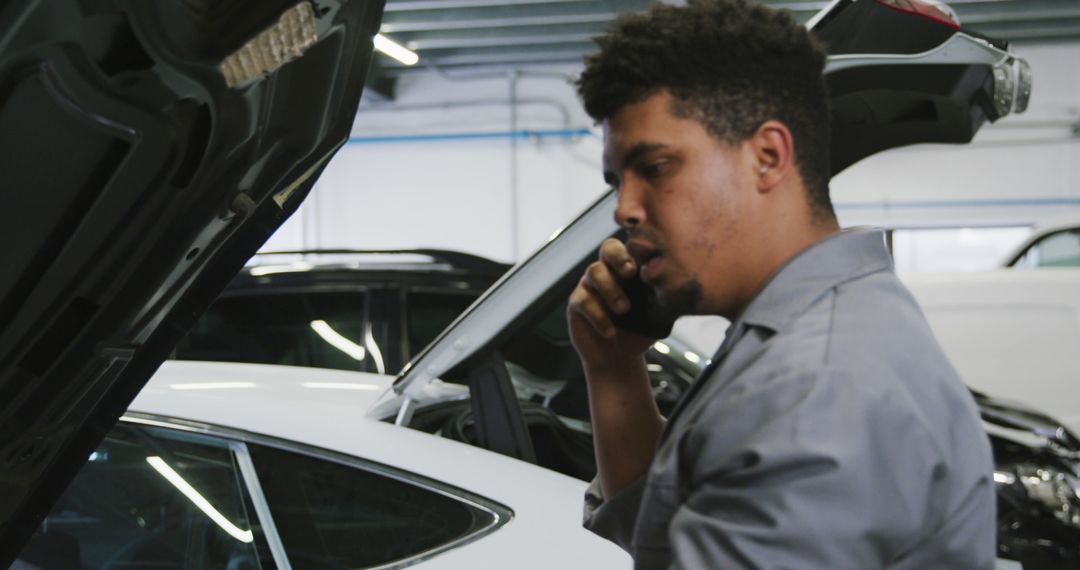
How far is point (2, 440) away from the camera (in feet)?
4.59

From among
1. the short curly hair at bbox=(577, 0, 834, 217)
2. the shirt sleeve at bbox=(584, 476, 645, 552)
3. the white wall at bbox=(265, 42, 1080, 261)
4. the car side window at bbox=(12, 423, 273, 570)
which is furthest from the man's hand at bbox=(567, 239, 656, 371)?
the white wall at bbox=(265, 42, 1080, 261)

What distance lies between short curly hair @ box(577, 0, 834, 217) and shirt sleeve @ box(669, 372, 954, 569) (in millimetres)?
292

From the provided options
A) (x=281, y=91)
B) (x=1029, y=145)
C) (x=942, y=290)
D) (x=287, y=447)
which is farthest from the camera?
(x=1029, y=145)

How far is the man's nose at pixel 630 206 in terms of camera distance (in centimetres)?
119

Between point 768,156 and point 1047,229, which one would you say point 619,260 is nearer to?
point 768,156

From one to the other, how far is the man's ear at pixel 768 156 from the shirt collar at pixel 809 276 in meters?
0.08

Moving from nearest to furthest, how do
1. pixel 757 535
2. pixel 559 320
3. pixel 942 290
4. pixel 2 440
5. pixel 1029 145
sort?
pixel 757 535
pixel 2 440
pixel 559 320
pixel 942 290
pixel 1029 145

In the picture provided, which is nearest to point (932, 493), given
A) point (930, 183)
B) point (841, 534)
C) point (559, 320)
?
point (841, 534)

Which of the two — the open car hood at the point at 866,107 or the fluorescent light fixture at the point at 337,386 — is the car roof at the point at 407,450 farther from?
the open car hood at the point at 866,107

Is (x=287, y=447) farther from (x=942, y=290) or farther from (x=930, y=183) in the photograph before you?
(x=930, y=183)

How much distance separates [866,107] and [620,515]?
1457 millimetres

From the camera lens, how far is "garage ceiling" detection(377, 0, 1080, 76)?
10.6m

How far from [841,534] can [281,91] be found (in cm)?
79

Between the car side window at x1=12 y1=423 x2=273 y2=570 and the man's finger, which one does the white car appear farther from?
the man's finger
